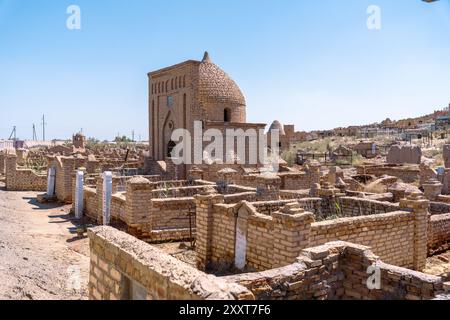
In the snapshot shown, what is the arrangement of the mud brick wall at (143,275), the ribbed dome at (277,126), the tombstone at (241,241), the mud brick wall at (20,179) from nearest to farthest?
the mud brick wall at (143,275), the tombstone at (241,241), the mud brick wall at (20,179), the ribbed dome at (277,126)

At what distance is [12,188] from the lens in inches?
903

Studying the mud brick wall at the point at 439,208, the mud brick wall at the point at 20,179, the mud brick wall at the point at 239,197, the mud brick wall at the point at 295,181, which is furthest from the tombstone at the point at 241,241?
the mud brick wall at the point at 20,179

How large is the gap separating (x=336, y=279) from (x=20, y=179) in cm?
2210

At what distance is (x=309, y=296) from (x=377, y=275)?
0.90m

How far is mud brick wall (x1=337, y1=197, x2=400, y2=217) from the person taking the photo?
9.52 meters

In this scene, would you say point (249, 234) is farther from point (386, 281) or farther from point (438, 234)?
point (438, 234)

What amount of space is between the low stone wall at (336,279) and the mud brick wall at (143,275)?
3.56ft

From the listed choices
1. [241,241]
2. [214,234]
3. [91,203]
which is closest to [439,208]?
[241,241]

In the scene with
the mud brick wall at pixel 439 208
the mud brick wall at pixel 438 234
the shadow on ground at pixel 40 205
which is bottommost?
the shadow on ground at pixel 40 205

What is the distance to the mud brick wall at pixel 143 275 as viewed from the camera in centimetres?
292

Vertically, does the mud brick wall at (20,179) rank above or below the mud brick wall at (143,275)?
below

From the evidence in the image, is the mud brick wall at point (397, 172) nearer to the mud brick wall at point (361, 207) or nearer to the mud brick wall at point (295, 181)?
the mud brick wall at point (295, 181)

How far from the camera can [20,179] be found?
23.0 m
